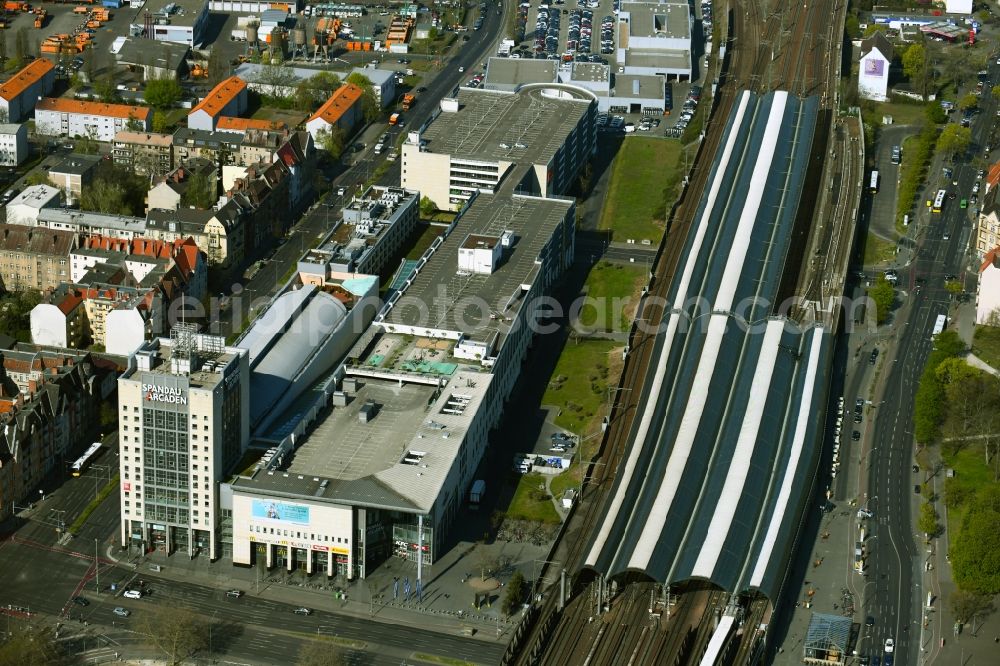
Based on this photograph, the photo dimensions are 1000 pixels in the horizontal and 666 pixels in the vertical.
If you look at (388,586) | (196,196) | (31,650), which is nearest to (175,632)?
(31,650)

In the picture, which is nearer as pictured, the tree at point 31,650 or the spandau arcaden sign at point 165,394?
the tree at point 31,650

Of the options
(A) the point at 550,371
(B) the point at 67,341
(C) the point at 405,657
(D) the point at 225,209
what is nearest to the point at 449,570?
(C) the point at 405,657

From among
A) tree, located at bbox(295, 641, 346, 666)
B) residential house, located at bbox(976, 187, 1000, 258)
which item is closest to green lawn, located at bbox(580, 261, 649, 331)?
residential house, located at bbox(976, 187, 1000, 258)

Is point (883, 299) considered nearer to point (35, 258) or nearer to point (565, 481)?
point (565, 481)

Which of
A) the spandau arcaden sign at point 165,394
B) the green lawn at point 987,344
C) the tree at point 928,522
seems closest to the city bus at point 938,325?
the green lawn at point 987,344

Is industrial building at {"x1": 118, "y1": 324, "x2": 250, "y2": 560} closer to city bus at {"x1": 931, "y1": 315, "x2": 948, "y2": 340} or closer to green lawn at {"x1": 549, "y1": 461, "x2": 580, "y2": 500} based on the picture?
green lawn at {"x1": 549, "y1": 461, "x2": 580, "y2": 500}

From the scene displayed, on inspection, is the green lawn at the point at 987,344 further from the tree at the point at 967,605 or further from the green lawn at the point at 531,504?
the green lawn at the point at 531,504

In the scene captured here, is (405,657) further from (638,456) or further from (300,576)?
(638,456)
